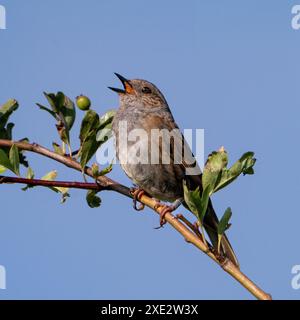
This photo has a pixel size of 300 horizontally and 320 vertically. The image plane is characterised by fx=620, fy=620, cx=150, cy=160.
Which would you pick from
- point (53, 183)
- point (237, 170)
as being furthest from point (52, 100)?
point (237, 170)

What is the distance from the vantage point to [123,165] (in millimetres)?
6113

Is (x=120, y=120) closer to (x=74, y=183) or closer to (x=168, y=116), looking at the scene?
(x=168, y=116)

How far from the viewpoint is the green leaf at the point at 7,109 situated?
3824mm

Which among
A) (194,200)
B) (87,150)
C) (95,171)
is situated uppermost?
(87,150)

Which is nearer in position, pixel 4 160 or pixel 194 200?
pixel 194 200

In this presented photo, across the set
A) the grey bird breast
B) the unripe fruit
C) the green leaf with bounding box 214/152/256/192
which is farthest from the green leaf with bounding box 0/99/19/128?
the grey bird breast

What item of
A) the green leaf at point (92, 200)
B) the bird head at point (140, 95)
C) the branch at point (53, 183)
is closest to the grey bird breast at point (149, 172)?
the bird head at point (140, 95)

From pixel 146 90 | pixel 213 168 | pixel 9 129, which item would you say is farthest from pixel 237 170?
pixel 146 90

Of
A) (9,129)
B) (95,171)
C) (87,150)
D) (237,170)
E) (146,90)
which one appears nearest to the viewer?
(237,170)

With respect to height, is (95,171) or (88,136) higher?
(88,136)

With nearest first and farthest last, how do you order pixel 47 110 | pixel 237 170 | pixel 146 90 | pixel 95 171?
pixel 237 170
pixel 95 171
pixel 47 110
pixel 146 90

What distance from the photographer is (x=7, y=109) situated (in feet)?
12.7

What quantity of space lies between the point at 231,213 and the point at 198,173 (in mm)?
2935

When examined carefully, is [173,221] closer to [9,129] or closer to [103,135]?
[103,135]
